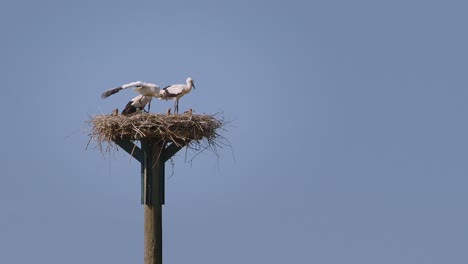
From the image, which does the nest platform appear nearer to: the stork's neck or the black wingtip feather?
the black wingtip feather

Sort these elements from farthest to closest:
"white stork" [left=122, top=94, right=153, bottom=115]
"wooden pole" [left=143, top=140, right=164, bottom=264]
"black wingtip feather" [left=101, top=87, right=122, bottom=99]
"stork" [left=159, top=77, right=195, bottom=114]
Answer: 1. "stork" [left=159, top=77, right=195, bottom=114]
2. "white stork" [left=122, top=94, right=153, bottom=115]
3. "black wingtip feather" [left=101, top=87, right=122, bottom=99]
4. "wooden pole" [left=143, top=140, right=164, bottom=264]

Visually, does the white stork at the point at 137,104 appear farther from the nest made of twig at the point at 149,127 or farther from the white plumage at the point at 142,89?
the nest made of twig at the point at 149,127

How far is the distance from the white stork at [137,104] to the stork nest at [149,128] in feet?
3.91

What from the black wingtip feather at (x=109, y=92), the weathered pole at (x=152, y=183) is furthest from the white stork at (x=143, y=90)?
the weathered pole at (x=152, y=183)

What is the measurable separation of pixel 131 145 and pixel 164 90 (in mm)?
2175

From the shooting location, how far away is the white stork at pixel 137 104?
1040cm

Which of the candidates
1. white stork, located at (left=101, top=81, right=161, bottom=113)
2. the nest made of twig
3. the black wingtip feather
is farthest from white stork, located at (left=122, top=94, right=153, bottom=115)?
the nest made of twig

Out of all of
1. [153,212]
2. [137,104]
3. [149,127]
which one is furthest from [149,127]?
[137,104]

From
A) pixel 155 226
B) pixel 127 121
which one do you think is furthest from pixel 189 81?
pixel 155 226

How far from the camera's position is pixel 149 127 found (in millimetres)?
8812

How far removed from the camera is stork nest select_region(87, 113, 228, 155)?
28.9 feet

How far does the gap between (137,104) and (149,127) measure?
5.98ft

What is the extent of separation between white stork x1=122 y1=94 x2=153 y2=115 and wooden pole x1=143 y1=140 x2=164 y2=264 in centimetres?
166

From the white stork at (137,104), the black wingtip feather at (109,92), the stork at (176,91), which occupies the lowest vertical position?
the black wingtip feather at (109,92)
